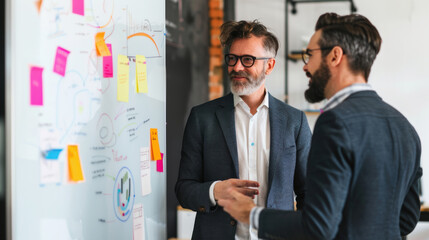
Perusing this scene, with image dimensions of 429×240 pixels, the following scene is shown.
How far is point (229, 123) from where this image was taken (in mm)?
1983

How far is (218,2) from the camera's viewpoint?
454cm

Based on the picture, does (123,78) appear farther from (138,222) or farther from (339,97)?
(339,97)

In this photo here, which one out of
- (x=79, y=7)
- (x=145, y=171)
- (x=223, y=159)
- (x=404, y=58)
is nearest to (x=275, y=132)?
(x=223, y=159)

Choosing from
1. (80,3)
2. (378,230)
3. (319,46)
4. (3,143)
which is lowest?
(378,230)

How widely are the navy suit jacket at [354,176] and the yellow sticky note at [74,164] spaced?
56cm

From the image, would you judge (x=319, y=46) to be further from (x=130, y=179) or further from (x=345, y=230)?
(x=130, y=179)

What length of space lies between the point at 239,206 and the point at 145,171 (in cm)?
51

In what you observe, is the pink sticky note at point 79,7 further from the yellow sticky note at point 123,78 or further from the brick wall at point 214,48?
the brick wall at point 214,48

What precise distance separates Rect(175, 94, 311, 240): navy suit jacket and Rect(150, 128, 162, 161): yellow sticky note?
11 centimetres

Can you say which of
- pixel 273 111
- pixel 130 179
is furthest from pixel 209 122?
pixel 130 179

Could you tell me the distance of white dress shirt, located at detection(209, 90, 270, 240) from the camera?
6.41ft

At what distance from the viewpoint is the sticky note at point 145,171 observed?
1887 mm

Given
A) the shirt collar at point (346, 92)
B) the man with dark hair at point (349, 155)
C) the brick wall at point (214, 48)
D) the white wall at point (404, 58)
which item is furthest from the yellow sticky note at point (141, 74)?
the white wall at point (404, 58)

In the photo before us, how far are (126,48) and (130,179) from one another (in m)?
0.47
